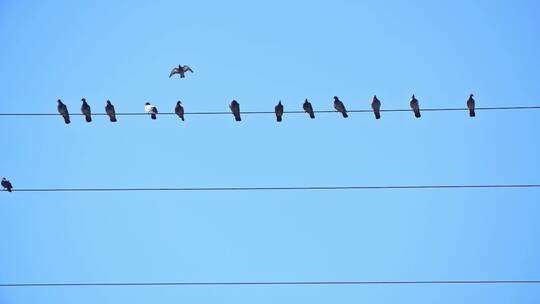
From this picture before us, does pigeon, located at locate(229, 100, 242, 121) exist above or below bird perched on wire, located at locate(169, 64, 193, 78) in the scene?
below

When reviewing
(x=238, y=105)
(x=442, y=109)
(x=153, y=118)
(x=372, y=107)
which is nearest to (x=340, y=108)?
(x=372, y=107)

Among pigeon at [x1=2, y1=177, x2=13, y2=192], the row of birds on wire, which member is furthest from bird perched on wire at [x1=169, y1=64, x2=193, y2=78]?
pigeon at [x1=2, y1=177, x2=13, y2=192]

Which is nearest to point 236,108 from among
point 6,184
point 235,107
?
point 235,107

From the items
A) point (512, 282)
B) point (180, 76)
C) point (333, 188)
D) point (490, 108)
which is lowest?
point (512, 282)

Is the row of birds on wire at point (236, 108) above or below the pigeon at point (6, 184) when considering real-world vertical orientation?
above

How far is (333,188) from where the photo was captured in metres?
18.2

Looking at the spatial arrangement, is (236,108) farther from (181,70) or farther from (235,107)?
(181,70)

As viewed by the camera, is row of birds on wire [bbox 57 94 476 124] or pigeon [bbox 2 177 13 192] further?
pigeon [bbox 2 177 13 192]

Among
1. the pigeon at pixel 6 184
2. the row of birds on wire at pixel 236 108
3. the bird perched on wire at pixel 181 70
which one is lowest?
the pigeon at pixel 6 184

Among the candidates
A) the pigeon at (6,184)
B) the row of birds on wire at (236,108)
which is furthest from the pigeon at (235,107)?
the pigeon at (6,184)

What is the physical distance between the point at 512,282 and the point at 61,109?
10991 millimetres

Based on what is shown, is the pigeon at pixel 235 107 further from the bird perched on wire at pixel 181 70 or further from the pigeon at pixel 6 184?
the pigeon at pixel 6 184

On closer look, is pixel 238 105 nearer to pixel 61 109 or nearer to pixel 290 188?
pixel 61 109

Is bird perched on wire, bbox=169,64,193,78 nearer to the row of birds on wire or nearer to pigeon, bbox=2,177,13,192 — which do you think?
the row of birds on wire
